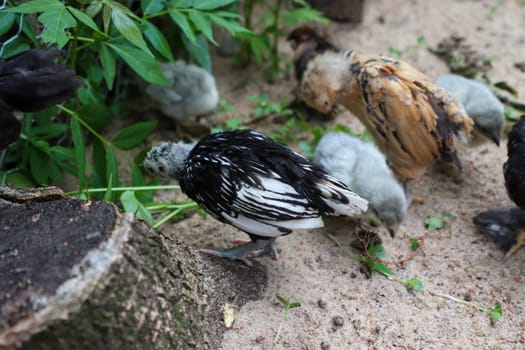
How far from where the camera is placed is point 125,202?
258cm

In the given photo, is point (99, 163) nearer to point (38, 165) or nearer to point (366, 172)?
point (38, 165)

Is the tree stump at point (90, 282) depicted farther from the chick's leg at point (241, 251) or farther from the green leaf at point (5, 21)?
the green leaf at point (5, 21)

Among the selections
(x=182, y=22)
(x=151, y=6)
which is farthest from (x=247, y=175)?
(x=151, y=6)

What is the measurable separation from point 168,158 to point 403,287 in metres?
1.42

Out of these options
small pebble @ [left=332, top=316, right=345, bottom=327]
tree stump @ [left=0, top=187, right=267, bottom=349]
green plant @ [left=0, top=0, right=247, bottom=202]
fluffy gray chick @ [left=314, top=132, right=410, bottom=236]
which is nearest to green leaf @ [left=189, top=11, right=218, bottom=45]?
green plant @ [left=0, top=0, right=247, bottom=202]

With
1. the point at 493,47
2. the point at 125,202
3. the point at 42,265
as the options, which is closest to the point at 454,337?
the point at 125,202

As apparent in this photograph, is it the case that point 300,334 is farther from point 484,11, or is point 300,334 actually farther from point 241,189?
point 484,11

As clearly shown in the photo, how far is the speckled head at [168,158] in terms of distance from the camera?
2828 millimetres

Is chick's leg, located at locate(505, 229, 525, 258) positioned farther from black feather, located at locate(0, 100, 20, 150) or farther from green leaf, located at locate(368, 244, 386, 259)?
black feather, located at locate(0, 100, 20, 150)

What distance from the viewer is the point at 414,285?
2818mm

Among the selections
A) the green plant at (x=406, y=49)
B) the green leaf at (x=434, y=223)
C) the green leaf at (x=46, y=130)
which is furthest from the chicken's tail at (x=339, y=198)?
the green plant at (x=406, y=49)

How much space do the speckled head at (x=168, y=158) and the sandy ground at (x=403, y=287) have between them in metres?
0.40

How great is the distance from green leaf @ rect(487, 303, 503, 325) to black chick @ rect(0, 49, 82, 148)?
228 cm

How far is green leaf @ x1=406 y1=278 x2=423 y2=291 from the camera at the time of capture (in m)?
2.81
